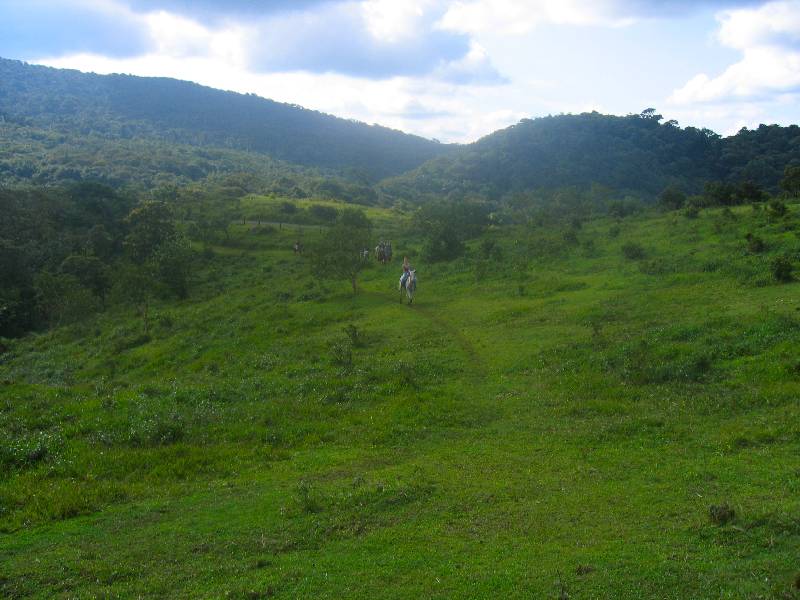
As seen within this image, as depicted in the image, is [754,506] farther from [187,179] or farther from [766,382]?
[187,179]

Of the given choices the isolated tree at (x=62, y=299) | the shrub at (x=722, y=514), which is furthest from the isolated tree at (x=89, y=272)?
the shrub at (x=722, y=514)

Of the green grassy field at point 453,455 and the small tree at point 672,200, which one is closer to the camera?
the green grassy field at point 453,455

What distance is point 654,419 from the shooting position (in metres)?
13.6

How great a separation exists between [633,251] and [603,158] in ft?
311

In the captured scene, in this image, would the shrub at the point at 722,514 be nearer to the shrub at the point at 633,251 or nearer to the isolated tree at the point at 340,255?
the shrub at the point at 633,251

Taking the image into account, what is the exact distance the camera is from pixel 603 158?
395 feet

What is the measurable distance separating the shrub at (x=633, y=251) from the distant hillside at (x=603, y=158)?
76.3 m

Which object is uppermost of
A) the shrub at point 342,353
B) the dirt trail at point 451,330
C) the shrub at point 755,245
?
the shrub at point 755,245

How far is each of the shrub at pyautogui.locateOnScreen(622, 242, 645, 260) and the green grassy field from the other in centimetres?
314

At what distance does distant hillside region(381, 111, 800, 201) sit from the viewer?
10933 cm

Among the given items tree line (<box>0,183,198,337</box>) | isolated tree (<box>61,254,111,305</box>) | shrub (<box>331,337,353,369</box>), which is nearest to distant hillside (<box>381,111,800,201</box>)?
tree line (<box>0,183,198,337</box>)

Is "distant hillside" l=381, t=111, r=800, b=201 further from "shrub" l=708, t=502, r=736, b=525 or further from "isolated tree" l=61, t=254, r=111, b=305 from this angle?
"shrub" l=708, t=502, r=736, b=525

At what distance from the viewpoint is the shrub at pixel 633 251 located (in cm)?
3234

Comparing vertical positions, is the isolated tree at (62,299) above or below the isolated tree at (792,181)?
below
